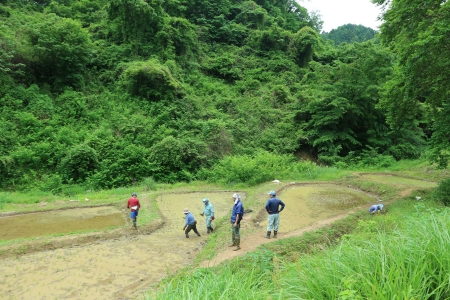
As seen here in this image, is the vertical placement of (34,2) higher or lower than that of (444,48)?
higher

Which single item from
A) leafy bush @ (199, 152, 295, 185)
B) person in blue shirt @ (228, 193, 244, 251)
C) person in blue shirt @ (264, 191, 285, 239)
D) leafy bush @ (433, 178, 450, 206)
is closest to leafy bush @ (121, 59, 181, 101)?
leafy bush @ (199, 152, 295, 185)

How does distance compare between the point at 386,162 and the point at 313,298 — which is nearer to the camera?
the point at 313,298

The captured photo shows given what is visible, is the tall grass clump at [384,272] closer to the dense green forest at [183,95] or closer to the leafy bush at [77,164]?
the dense green forest at [183,95]

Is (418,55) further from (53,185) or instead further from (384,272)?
(53,185)

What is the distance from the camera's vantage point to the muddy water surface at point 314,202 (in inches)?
441

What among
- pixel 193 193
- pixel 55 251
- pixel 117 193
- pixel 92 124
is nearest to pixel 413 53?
pixel 193 193

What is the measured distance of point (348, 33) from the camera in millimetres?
66688

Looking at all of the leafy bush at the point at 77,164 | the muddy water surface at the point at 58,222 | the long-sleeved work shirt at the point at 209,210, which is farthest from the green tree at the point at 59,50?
the long-sleeved work shirt at the point at 209,210

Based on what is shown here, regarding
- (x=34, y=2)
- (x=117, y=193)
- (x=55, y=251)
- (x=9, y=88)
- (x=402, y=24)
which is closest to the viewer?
(x=55, y=251)

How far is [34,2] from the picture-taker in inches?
1232

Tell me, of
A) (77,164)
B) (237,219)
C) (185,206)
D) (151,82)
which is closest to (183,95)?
(151,82)

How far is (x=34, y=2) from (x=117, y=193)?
2777 centimetres

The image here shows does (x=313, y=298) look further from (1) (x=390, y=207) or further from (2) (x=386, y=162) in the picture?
(2) (x=386, y=162)

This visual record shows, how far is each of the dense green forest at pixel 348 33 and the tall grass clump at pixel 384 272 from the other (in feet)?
222
